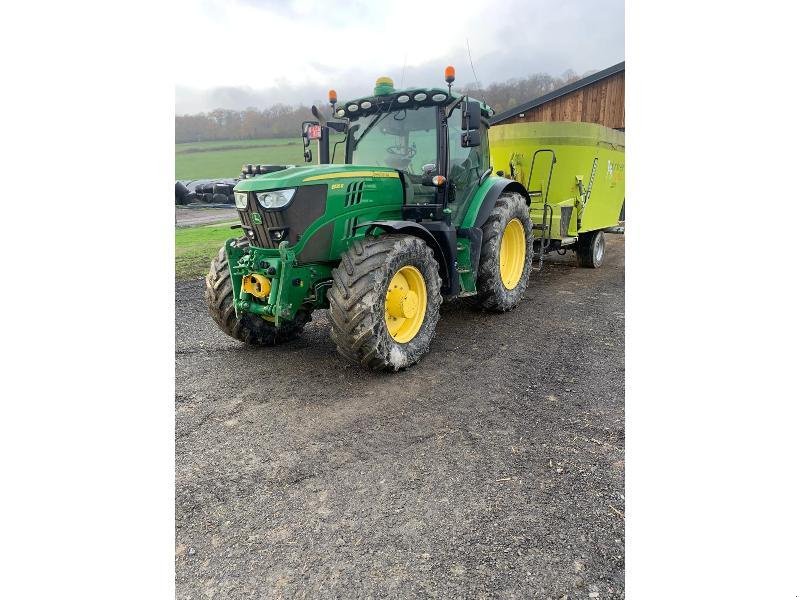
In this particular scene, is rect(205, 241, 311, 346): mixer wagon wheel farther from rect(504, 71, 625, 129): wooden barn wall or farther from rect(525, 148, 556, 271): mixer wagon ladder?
rect(504, 71, 625, 129): wooden barn wall

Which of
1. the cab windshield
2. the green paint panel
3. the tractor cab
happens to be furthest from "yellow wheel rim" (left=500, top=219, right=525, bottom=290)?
the cab windshield

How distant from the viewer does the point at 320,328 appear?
459cm

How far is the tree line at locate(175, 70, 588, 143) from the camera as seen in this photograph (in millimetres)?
2373

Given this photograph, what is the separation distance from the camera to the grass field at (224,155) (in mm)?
2473

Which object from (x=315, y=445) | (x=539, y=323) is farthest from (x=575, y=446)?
(x=539, y=323)

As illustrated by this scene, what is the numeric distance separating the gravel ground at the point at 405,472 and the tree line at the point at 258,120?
1.53 m

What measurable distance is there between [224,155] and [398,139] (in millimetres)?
1759

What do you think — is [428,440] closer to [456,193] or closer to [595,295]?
[456,193]

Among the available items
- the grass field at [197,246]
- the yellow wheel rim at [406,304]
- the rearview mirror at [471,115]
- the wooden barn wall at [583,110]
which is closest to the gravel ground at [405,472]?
the yellow wheel rim at [406,304]

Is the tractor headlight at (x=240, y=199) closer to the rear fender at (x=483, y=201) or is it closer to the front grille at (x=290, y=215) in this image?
the front grille at (x=290, y=215)

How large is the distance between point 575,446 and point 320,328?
2596mm

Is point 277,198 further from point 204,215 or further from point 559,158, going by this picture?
point 559,158

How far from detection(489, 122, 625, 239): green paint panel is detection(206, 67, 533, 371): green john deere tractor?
1.60 metres

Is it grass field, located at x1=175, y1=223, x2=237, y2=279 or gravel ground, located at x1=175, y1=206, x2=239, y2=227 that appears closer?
gravel ground, located at x1=175, y1=206, x2=239, y2=227
